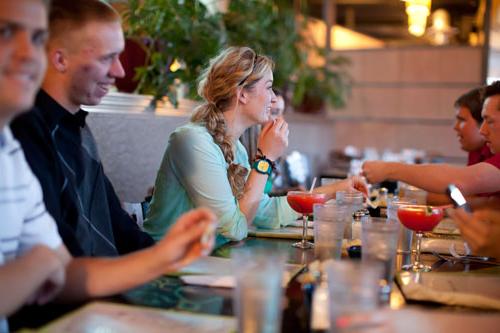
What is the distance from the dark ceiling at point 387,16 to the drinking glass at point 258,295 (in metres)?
7.03

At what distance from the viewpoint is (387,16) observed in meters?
9.57

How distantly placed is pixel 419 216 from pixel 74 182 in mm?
969

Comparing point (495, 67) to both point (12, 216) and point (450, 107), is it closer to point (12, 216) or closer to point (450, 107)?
point (450, 107)

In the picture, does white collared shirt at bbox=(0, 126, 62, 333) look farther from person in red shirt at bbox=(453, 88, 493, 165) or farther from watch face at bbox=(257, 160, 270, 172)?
person in red shirt at bbox=(453, 88, 493, 165)

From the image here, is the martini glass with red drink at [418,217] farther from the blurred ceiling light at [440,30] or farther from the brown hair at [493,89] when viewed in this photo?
the blurred ceiling light at [440,30]

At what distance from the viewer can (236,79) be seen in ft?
8.21

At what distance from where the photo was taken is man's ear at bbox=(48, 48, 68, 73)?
5.19 ft

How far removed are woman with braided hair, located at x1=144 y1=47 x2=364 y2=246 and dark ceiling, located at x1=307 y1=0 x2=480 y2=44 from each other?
5475 mm

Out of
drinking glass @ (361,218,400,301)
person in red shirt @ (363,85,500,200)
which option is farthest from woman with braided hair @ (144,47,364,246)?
drinking glass @ (361,218,400,301)

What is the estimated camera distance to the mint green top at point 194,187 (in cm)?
216

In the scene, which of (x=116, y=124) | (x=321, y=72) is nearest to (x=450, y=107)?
(x=321, y=72)

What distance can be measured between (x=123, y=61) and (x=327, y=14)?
5.47 meters

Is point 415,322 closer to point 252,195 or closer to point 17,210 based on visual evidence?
point 17,210

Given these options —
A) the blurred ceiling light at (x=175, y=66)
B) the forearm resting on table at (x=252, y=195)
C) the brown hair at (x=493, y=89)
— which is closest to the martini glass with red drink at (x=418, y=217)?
the forearm resting on table at (x=252, y=195)
